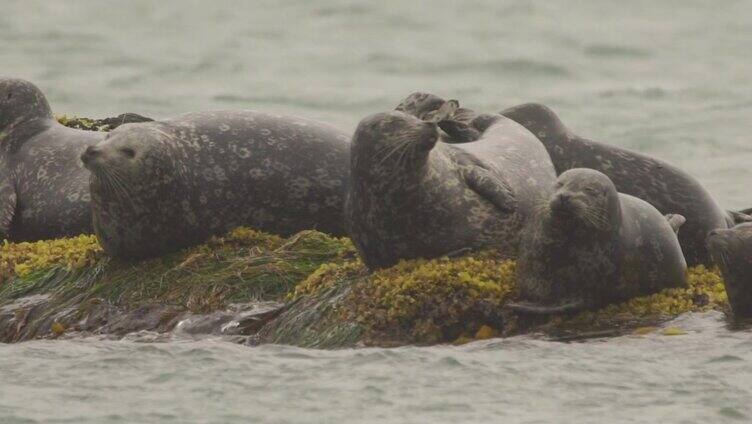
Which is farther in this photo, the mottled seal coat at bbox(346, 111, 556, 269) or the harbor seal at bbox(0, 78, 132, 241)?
the harbor seal at bbox(0, 78, 132, 241)

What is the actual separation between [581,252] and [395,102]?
18.5m

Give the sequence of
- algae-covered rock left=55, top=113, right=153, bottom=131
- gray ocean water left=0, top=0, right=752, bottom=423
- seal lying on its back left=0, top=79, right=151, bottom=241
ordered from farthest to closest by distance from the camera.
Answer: algae-covered rock left=55, top=113, right=153, bottom=131 → seal lying on its back left=0, top=79, right=151, bottom=241 → gray ocean water left=0, top=0, right=752, bottom=423

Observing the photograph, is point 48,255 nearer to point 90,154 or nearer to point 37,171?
point 90,154

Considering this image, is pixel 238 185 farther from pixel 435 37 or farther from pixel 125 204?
pixel 435 37

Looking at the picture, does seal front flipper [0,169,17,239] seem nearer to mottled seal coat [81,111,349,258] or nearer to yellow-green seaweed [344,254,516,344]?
mottled seal coat [81,111,349,258]

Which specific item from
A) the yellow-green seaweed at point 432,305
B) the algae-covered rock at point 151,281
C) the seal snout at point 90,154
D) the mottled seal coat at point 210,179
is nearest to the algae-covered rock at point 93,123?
the mottled seal coat at point 210,179

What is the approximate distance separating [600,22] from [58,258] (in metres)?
25.9

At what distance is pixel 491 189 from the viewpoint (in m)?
13.4

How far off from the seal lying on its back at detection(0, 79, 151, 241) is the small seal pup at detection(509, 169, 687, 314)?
422 centimetres

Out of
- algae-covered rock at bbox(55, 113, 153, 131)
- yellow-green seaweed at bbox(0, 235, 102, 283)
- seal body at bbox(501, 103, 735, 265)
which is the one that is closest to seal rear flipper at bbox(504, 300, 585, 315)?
seal body at bbox(501, 103, 735, 265)

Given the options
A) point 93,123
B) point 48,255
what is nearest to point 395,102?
point 93,123

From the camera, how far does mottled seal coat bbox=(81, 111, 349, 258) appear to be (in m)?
14.3

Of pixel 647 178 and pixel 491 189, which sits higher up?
pixel 491 189

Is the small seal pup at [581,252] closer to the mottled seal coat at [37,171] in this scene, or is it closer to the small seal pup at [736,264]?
the small seal pup at [736,264]
